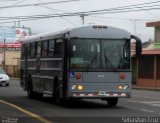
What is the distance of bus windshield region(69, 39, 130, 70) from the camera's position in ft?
66.8

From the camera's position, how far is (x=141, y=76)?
50125mm

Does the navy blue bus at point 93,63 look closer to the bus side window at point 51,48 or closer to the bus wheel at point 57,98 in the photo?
the bus wheel at point 57,98

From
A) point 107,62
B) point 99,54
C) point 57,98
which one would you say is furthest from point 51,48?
point 107,62

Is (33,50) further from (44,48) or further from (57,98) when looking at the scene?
(57,98)

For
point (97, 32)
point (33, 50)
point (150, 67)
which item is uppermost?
point (97, 32)

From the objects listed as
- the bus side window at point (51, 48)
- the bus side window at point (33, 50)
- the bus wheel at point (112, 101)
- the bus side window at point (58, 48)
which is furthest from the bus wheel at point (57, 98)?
the bus side window at point (33, 50)

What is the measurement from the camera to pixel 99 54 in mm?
20625

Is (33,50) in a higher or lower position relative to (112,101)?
higher

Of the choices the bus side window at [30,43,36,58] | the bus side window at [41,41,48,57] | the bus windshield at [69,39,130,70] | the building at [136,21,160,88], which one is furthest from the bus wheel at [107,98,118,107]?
the building at [136,21,160,88]

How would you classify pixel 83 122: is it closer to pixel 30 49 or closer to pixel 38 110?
pixel 38 110

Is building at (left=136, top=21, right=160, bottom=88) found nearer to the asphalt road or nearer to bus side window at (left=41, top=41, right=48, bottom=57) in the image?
bus side window at (left=41, top=41, right=48, bottom=57)

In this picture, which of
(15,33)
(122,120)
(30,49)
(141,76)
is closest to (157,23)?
(141,76)

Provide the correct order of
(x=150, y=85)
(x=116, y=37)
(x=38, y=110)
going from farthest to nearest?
(x=150, y=85)
(x=116, y=37)
(x=38, y=110)

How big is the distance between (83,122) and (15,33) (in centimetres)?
8949
